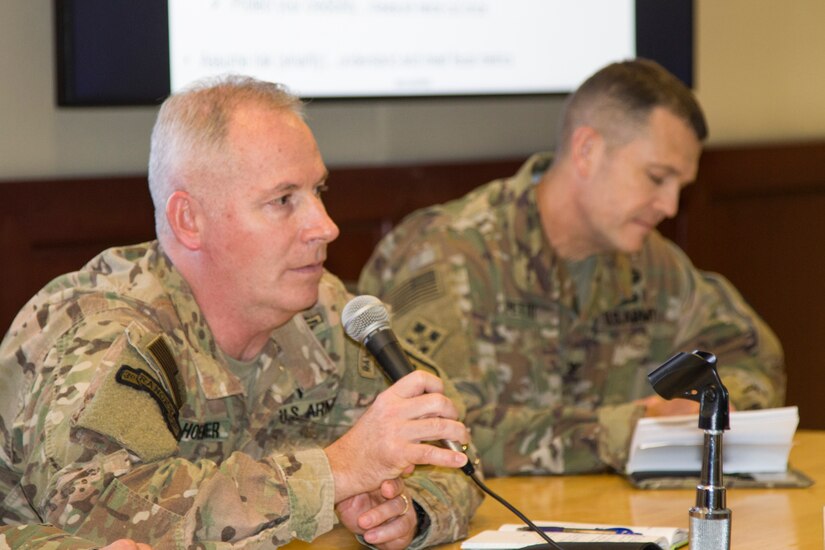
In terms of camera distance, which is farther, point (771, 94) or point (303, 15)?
point (771, 94)

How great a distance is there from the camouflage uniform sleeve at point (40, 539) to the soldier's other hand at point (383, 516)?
44 cm

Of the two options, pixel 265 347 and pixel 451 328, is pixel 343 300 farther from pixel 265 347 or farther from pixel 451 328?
pixel 451 328

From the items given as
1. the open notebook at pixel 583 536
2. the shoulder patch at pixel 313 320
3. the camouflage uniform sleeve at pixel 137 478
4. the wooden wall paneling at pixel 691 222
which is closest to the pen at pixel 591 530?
the open notebook at pixel 583 536

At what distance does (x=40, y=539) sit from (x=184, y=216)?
0.66 meters

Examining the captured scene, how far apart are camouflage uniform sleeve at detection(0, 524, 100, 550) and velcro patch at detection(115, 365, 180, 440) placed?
234 mm

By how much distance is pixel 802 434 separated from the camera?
3029 millimetres

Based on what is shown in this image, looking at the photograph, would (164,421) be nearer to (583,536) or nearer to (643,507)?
(583,536)

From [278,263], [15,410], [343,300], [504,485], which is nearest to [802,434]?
[504,485]

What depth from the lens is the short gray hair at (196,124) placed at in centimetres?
224

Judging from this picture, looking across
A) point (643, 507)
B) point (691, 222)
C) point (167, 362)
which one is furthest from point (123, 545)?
point (691, 222)

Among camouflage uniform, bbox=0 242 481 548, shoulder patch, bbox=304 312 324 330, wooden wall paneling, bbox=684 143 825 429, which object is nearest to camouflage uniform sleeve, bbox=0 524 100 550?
camouflage uniform, bbox=0 242 481 548

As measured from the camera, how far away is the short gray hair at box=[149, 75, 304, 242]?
224 cm

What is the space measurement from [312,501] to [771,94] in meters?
3.41

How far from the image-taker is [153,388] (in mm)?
1983
